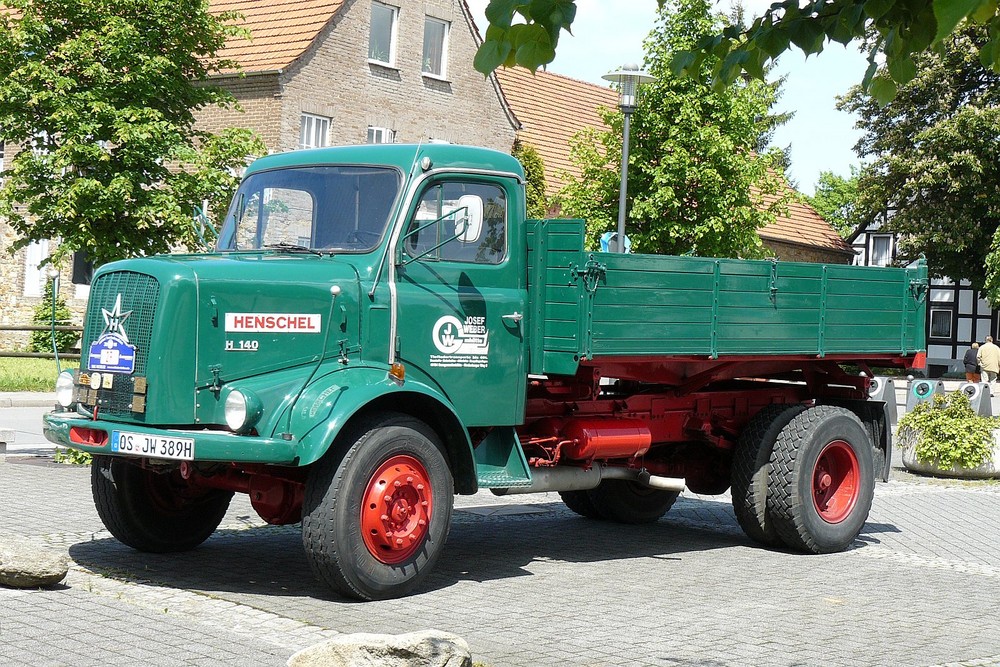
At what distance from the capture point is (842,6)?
17.8 ft

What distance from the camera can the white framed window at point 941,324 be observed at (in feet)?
186

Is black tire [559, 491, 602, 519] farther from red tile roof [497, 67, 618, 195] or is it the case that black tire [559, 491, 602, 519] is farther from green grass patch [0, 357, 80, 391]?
red tile roof [497, 67, 618, 195]

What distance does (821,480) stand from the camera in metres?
10.7

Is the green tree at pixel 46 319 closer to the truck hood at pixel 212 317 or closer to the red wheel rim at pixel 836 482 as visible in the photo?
the red wheel rim at pixel 836 482

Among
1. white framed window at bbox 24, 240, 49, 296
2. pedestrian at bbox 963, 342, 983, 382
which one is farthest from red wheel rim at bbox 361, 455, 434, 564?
pedestrian at bbox 963, 342, 983, 382

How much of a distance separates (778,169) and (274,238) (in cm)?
2631

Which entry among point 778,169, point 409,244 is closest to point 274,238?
point 409,244

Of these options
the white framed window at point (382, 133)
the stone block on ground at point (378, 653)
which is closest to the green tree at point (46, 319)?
the white framed window at point (382, 133)

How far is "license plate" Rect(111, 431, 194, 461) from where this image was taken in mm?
7594

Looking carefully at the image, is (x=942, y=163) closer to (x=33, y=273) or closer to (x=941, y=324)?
(x=941, y=324)

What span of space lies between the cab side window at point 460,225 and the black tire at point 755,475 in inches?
106

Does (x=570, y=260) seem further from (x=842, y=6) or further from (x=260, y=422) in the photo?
(x=842, y=6)

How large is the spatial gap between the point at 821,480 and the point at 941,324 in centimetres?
4886

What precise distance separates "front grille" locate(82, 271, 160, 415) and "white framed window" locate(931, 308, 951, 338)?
5186cm
